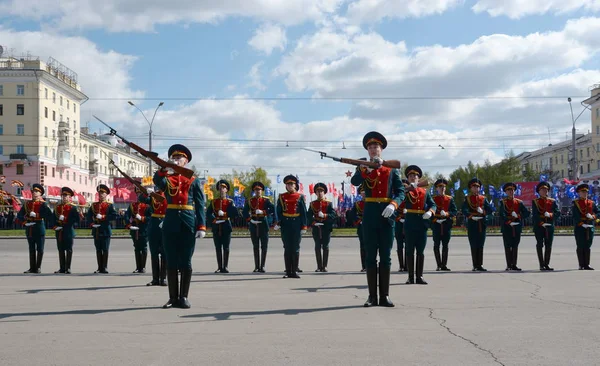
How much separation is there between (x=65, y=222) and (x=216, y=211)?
3346mm

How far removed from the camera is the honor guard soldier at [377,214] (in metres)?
9.19

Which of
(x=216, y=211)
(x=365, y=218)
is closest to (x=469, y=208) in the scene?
(x=216, y=211)

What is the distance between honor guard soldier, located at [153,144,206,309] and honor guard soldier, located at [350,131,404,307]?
2.17 meters

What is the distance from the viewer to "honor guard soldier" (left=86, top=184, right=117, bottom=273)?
15023 mm

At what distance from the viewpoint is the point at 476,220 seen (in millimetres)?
15273

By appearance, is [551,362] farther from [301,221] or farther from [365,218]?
[301,221]

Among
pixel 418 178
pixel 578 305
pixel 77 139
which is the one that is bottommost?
pixel 578 305

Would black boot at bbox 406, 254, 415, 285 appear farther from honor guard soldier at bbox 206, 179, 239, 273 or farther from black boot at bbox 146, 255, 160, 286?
honor guard soldier at bbox 206, 179, 239, 273

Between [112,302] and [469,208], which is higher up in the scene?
[469,208]

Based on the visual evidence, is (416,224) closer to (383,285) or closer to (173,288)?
(383,285)

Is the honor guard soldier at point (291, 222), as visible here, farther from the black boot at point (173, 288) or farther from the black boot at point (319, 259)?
the black boot at point (173, 288)

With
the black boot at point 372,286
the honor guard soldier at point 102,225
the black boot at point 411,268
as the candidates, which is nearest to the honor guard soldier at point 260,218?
the honor guard soldier at point 102,225

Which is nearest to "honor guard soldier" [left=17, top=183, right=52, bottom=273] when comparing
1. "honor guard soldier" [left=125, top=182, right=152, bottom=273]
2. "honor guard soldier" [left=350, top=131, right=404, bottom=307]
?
"honor guard soldier" [left=125, top=182, right=152, bottom=273]

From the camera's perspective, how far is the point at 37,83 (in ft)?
255
